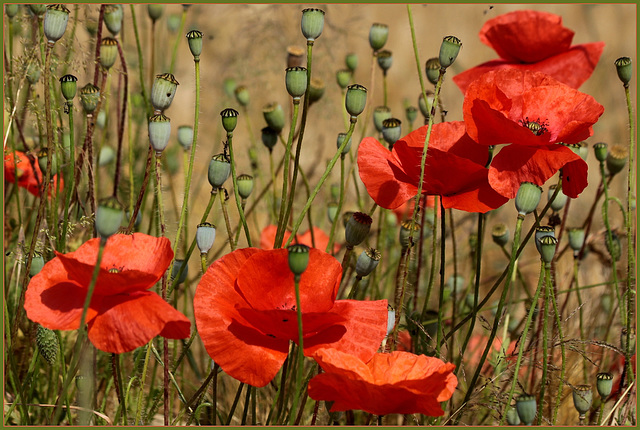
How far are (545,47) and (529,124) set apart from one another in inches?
17.2

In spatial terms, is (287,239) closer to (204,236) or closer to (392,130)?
(392,130)

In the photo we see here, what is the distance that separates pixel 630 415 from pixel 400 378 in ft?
1.70

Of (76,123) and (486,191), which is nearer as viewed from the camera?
(486,191)

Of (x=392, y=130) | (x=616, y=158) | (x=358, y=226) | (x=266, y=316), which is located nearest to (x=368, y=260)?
(x=358, y=226)

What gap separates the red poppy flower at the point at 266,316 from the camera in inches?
32.8

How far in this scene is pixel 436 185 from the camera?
98cm

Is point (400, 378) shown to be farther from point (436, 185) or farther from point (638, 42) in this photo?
point (638, 42)

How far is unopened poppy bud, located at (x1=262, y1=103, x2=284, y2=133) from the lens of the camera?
125cm

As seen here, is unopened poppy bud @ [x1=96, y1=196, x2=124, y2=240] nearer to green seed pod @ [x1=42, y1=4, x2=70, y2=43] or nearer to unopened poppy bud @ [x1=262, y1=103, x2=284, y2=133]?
green seed pod @ [x1=42, y1=4, x2=70, y2=43]

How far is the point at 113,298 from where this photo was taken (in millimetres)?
814

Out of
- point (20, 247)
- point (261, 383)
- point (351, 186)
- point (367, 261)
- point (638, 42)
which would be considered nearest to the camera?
point (261, 383)

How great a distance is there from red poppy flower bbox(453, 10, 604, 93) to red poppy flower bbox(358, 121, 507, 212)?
0.31 meters

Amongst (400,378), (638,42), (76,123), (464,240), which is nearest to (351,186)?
(464,240)

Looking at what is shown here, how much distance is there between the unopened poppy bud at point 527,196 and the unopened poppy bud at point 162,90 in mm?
422
